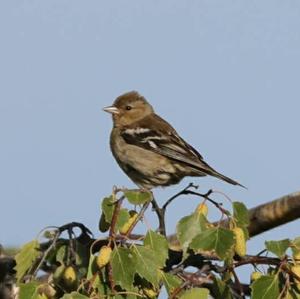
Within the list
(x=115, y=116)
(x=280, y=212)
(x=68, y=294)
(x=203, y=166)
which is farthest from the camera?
(x=115, y=116)

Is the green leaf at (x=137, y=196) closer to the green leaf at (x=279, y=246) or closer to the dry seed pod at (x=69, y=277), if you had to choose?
the dry seed pod at (x=69, y=277)

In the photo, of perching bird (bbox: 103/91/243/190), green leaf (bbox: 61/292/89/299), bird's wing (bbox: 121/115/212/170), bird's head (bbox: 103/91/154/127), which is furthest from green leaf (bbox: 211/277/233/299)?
bird's head (bbox: 103/91/154/127)

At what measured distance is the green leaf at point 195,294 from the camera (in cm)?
478

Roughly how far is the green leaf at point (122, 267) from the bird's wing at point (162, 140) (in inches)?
171

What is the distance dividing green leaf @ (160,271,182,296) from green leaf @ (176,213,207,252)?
241 mm

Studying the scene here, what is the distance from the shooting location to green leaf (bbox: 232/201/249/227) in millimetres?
5180

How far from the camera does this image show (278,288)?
195 inches

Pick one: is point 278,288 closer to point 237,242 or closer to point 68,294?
point 237,242

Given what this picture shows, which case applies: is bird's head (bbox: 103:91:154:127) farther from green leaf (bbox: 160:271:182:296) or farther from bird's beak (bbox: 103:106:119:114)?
green leaf (bbox: 160:271:182:296)

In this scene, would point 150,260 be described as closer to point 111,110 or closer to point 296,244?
point 296,244

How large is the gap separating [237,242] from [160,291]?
1.47 ft

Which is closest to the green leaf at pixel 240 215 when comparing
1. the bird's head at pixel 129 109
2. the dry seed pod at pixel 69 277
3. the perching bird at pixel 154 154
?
the dry seed pod at pixel 69 277

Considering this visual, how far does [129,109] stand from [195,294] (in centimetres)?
620

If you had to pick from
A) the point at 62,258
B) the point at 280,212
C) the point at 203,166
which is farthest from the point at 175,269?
the point at 203,166
